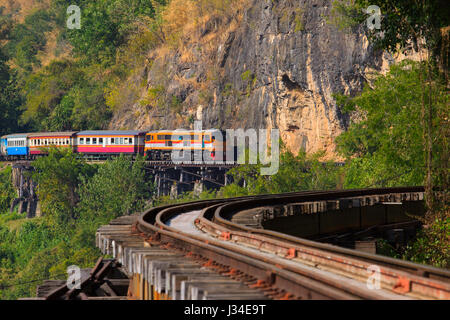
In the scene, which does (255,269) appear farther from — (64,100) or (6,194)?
(64,100)

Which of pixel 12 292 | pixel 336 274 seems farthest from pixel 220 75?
pixel 336 274

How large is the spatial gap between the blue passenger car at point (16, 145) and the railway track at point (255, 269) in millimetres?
58419

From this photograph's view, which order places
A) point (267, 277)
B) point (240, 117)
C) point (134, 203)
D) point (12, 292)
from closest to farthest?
point (267, 277), point (12, 292), point (240, 117), point (134, 203)

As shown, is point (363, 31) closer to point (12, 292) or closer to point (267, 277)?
point (12, 292)

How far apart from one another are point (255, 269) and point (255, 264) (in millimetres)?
65

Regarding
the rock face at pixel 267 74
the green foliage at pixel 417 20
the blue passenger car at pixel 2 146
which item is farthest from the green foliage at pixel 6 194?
the green foliage at pixel 417 20

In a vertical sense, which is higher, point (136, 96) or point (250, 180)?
point (136, 96)

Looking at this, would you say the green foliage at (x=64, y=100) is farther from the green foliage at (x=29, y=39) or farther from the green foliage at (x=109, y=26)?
the green foliage at (x=29, y=39)

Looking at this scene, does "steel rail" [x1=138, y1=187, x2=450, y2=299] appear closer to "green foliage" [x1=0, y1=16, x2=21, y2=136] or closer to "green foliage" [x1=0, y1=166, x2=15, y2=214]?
"green foliage" [x1=0, y1=166, x2=15, y2=214]

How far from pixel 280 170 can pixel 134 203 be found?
66.0 feet

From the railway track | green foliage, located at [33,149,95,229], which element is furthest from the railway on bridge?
green foliage, located at [33,149,95,229]

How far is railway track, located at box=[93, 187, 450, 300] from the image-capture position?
5.99m

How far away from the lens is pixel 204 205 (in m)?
18.7

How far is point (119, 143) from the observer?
5869 cm
